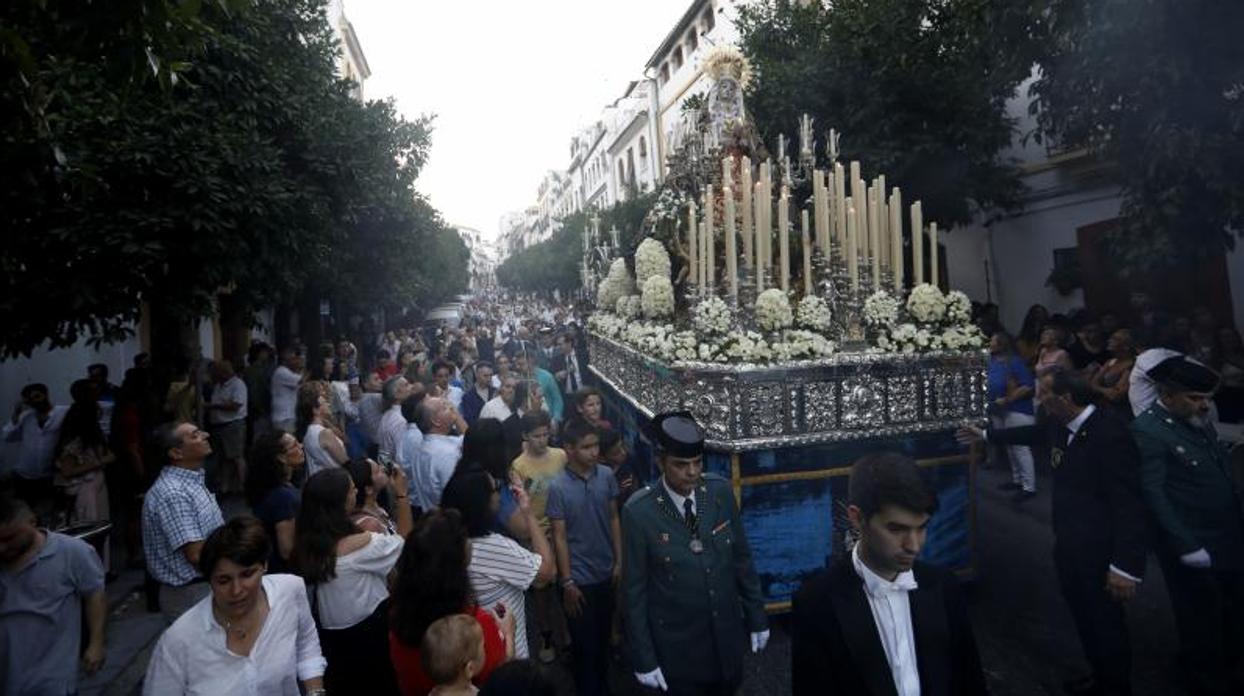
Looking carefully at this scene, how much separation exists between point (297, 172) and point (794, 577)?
28.3 ft

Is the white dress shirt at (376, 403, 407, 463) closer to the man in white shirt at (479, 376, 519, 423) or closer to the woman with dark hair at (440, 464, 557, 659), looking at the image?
the man in white shirt at (479, 376, 519, 423)

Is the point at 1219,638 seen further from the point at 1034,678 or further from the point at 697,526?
the point at 697,526

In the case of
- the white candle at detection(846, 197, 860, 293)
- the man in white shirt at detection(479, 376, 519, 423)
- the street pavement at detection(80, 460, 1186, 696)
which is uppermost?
the white candle at detection(846, 197, 860, 293)

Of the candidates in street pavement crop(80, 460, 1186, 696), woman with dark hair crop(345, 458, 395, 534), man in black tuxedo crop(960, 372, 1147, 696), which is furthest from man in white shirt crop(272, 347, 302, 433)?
man in black tuxedo crop(960, 372, 1147, 696)

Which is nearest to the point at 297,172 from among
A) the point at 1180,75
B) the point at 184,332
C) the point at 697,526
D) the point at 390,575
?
the point at 184,332

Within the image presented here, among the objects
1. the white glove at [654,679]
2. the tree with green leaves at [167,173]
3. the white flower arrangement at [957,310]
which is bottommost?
the white glove at [654,679]

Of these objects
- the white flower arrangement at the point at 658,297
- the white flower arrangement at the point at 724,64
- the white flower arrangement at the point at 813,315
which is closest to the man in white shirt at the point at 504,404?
the white flower arrangement at the point at 658,297

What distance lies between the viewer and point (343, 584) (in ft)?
11.2

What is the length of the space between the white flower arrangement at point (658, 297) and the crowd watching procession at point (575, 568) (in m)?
1.58

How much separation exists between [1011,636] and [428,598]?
13.6 ft

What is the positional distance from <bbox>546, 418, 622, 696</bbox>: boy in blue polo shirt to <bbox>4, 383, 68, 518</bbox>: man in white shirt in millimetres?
5475

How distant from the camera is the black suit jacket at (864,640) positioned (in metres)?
2.31

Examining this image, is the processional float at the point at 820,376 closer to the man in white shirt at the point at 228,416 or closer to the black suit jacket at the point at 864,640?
the black suit jacket at the point at 864,640

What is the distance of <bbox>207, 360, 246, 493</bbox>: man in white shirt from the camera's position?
32.1ft
